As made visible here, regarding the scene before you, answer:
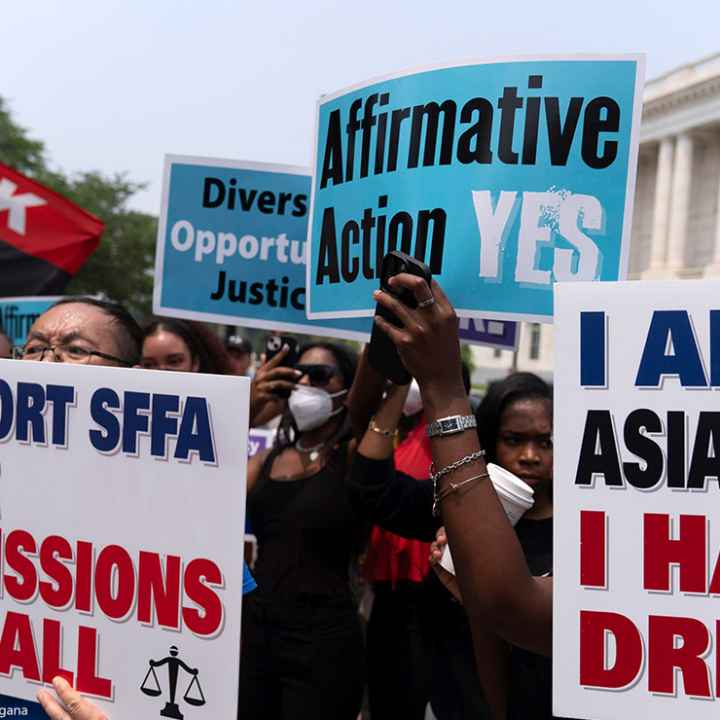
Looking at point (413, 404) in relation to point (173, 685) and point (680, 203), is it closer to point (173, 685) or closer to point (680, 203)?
point (173, 685)

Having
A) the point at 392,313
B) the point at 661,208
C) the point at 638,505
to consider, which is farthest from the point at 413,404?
the point at 661,208

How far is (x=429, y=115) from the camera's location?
212 cm

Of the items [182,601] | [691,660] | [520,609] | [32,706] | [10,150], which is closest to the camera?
[691,660]

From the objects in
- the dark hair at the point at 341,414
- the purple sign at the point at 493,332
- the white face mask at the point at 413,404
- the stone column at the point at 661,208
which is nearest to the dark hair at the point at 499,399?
the purple sign at the point at 493,332

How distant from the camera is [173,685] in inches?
62.9

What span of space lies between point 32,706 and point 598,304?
133 centimetres

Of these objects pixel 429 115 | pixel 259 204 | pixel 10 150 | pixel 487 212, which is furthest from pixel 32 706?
pixel 10 150

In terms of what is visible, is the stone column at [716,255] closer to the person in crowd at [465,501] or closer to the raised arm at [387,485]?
the raised arm at [387,485]

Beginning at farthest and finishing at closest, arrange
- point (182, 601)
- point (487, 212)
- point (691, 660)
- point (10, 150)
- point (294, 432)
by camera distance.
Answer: point (10, 150)
point (294, 432)
point (487, 212)
point (182, 601)
point (691, 660)

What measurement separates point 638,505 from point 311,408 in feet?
7.13

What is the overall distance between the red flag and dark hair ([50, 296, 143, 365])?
358cm

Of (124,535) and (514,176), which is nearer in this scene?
(124,535)

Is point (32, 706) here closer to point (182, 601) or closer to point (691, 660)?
point (182, 601)

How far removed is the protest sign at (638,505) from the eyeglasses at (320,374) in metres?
2.25
